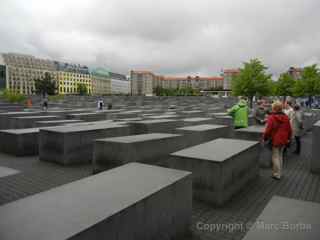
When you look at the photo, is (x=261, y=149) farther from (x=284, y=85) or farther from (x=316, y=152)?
(x=284, y=85)

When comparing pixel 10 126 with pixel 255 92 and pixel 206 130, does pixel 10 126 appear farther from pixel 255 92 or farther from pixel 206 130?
pixel 255 92

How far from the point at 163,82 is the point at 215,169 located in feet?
642

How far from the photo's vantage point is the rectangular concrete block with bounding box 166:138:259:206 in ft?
16.2

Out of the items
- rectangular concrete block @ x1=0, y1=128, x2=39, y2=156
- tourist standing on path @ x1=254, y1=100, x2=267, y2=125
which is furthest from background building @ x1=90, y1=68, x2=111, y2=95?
tourist standing on path @ x1=254, y1=100, x2=267, y2=125

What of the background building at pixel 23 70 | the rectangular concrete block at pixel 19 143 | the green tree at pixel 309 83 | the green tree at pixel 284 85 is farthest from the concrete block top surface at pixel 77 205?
the background building at pixel 23 70

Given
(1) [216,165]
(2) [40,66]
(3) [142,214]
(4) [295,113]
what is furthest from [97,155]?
(2) [40,66]

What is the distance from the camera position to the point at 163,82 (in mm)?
198375

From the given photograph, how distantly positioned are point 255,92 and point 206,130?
23801mm

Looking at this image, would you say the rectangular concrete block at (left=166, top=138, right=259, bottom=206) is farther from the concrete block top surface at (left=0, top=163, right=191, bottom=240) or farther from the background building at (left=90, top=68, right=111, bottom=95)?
the background building at (left=90, top=68, right=111, bottom=95)

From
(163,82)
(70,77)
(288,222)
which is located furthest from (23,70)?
(288,222)

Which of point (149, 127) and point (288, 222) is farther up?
point (149, 127)

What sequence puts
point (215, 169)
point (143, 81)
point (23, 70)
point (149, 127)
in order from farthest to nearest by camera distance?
point (143, 81) → point (23, 70) → point (149, 127) → point (215, 169)

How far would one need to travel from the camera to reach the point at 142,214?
3119 millimetres

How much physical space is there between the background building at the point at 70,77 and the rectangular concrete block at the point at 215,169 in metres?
146
